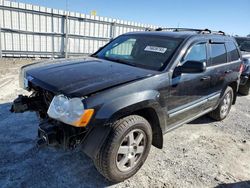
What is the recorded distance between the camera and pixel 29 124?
4.14 m

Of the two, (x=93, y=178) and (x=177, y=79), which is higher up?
(x=177, y=79)

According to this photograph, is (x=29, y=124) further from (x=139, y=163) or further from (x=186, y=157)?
(x=186, y=157)

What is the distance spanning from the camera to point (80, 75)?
292 centimetres

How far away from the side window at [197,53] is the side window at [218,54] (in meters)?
0.27

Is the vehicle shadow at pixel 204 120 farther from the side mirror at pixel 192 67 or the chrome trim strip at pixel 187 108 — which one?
the side mirror at pixel 192 67

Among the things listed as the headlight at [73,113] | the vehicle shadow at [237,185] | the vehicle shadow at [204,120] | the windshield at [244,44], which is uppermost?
the windshield at [244,44]

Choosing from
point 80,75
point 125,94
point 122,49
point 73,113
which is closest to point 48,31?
point 122,49

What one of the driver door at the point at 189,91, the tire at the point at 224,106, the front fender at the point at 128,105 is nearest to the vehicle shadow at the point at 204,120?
the tire at the point at 224,106

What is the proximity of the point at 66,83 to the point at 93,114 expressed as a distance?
1.72 feet

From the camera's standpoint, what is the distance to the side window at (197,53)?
11.8ft

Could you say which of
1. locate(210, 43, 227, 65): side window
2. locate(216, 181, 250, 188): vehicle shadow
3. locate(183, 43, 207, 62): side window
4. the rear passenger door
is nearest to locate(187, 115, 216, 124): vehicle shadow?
the rear passenger door

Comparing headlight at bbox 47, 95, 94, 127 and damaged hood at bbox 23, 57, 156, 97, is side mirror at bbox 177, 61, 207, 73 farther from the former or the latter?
headlight at bbox 47, 95, 94, 127

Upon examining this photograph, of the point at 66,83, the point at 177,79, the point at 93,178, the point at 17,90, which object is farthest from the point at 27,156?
the point at 17,90

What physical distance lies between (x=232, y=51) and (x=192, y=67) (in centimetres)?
230
